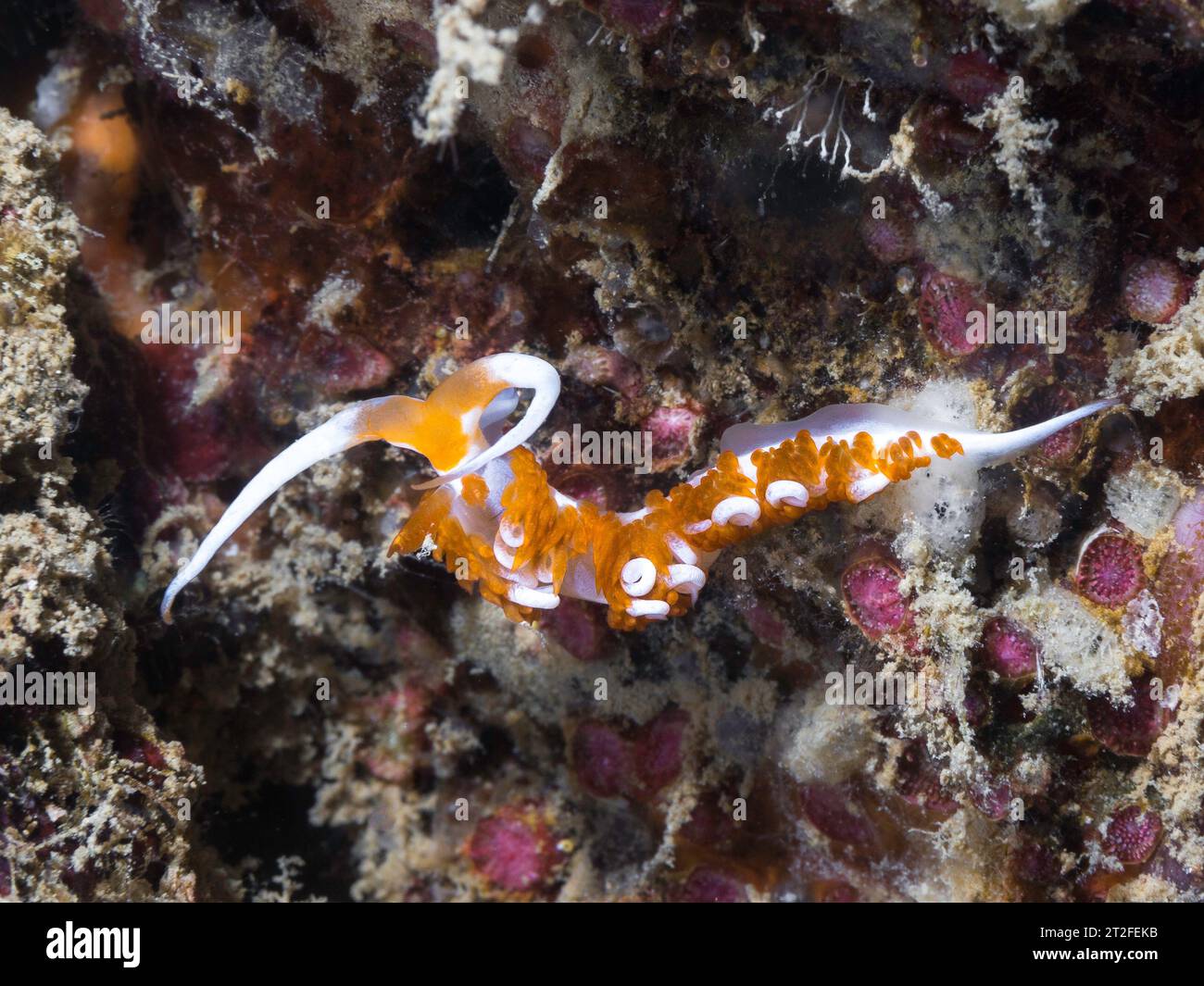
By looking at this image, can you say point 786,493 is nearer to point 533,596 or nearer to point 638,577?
point 638,577

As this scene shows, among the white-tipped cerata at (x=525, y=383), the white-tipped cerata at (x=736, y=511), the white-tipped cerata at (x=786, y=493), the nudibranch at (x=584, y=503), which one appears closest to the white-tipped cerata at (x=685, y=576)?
the nudibranch at (x=584, y=503)

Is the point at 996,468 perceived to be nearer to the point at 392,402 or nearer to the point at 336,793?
the point at 392,402

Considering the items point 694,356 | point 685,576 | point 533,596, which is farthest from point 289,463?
point 694,356

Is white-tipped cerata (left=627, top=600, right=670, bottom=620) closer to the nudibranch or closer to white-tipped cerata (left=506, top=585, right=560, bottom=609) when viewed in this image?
the nudibranch

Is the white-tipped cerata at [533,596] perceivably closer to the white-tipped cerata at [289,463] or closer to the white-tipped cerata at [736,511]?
the white-tipped cerata at [736,511]

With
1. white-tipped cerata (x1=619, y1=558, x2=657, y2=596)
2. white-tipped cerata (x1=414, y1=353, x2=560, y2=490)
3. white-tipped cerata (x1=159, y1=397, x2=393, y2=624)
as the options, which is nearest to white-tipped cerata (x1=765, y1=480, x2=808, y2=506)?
white-tipped cerata (x1=619, y1=558, x2=657, y2=596)

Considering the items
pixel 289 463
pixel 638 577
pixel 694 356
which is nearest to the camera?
pixel 289 463
